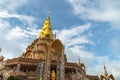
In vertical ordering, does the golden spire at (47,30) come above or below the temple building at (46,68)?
above

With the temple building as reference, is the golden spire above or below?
above

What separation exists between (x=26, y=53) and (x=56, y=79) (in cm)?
1356

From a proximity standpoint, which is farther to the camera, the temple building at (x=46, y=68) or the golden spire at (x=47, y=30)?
the golden spire at (x=47, y=30)

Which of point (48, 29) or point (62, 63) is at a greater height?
point (48, 29)

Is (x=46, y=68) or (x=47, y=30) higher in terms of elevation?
(x=47, y=30)

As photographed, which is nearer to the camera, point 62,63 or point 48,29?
point 62,63

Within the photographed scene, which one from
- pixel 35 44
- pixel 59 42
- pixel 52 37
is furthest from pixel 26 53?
pixel 59 42

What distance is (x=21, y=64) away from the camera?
106 feet

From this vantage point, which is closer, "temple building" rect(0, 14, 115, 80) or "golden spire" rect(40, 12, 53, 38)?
"temple building" rect(0, 14, 115, 80)

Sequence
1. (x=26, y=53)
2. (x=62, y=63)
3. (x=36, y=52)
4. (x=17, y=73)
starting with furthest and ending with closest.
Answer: (x=26, y=53)
(x=36, y=52)
(x=62, y=63)
(x=17, y=73)

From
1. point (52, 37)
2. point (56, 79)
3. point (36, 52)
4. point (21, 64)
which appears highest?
point (52, 37)

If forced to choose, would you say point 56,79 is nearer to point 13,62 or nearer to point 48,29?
point 13,62

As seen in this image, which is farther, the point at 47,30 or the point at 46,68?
the point at 47,30

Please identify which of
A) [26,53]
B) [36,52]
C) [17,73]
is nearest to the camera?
[17,73]
